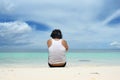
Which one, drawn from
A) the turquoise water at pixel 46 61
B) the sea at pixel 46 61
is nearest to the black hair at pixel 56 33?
the sea at pixel 46 61

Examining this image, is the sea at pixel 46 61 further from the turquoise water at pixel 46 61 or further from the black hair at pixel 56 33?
the black hair at pixel 56 33

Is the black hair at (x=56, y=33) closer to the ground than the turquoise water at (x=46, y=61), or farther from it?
farther from it

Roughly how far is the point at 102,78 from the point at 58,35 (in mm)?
1760

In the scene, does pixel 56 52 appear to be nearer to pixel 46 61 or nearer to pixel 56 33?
pixel 56 33

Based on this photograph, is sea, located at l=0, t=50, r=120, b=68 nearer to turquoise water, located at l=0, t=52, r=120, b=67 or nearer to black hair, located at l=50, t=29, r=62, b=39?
turquoise water, located at l=0, t=52, r=120, b=67

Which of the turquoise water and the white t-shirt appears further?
the turquoise water

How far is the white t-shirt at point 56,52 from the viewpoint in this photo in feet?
17.2

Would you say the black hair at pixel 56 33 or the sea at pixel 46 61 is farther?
the sea at pixel 46 61

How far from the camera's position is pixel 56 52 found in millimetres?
5246

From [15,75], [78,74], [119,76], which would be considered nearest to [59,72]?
[78,74]

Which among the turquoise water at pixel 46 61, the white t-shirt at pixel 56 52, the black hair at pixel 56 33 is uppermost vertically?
the black hair at pixel 56 33

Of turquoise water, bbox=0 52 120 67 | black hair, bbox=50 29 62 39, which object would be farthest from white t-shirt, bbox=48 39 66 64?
turquoise water, bbox=0 52 120 67

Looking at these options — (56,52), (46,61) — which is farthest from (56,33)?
(46,61)

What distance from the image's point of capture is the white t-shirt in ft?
17.2
